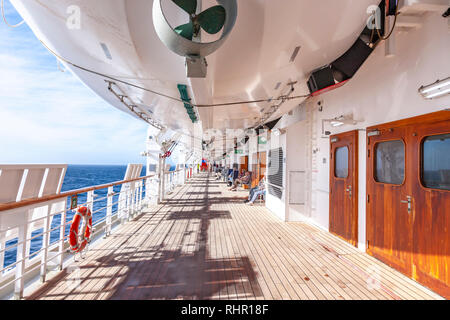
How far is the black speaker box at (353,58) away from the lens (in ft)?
8.22

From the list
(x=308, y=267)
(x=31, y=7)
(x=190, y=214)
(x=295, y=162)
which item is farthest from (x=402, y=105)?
(x=190, y=214)

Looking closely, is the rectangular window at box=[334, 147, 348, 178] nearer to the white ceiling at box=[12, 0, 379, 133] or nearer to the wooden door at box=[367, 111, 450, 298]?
the wooden door at box=[367, 111, 450, 298]

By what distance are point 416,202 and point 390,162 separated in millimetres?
557

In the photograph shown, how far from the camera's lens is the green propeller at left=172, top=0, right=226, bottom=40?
1341 millimetres

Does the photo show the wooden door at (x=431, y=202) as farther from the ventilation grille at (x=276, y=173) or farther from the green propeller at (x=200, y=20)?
the ventilation grille at (x=276, y=173)

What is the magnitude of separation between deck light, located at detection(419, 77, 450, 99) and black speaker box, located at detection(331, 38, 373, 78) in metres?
0.75

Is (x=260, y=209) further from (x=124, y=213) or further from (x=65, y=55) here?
(x=65, y=55)

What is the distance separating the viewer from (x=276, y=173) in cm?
531

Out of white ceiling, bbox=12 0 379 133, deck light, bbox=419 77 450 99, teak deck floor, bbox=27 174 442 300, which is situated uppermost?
white ceiling, bbox=12 0 379 133

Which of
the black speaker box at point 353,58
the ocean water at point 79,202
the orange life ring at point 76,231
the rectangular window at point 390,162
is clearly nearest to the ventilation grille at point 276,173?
the rectangular window at point 390,162

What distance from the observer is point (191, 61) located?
1.53 metres

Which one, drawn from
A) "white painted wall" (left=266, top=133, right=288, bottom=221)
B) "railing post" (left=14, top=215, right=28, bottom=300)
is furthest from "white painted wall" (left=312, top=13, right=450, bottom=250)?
"railing post" (left=14, top=215, right=28, bottom=300)

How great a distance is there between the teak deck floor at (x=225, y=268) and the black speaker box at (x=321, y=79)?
86.4 inches

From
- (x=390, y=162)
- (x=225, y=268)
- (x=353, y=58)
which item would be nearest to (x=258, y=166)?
(x=390, y=162)
